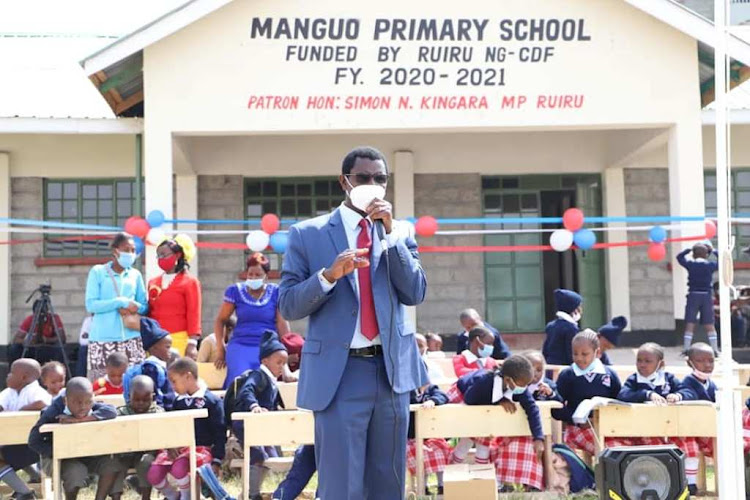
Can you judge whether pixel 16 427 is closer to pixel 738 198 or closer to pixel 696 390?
pixel 696 390

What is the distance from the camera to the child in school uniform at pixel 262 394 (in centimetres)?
626

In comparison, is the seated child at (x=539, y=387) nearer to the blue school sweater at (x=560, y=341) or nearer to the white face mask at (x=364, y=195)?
the blue school sweater at (x=560, y=341)

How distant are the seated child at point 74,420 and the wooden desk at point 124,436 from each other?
4.1 inches

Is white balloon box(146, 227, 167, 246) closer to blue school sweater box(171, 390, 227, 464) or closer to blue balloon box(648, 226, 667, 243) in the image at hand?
blue school sweater box(171, 390, 227, 464)

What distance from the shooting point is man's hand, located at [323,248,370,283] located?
11.7 feet

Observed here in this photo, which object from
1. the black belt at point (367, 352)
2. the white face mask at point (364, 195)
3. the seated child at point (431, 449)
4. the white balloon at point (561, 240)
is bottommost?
the seated child at point (431, 449)

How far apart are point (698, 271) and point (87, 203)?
763 cm

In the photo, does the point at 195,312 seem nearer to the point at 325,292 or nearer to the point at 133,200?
the point at 325,292

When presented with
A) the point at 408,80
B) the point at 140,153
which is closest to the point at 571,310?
the point at 408,80

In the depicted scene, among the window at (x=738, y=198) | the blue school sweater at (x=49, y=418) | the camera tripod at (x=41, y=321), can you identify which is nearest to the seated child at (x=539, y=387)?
the blue school sweater at (x=49, y=418)

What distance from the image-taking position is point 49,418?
582cm

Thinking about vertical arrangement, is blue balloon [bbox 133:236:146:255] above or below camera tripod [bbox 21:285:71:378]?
above

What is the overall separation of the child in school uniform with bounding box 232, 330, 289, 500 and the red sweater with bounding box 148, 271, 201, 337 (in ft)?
4.37

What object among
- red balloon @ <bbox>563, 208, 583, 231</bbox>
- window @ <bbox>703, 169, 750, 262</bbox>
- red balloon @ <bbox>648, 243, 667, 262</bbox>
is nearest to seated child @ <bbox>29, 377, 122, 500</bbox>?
red balloon @ <bbox>563, 208, 583, 231</bbox>
